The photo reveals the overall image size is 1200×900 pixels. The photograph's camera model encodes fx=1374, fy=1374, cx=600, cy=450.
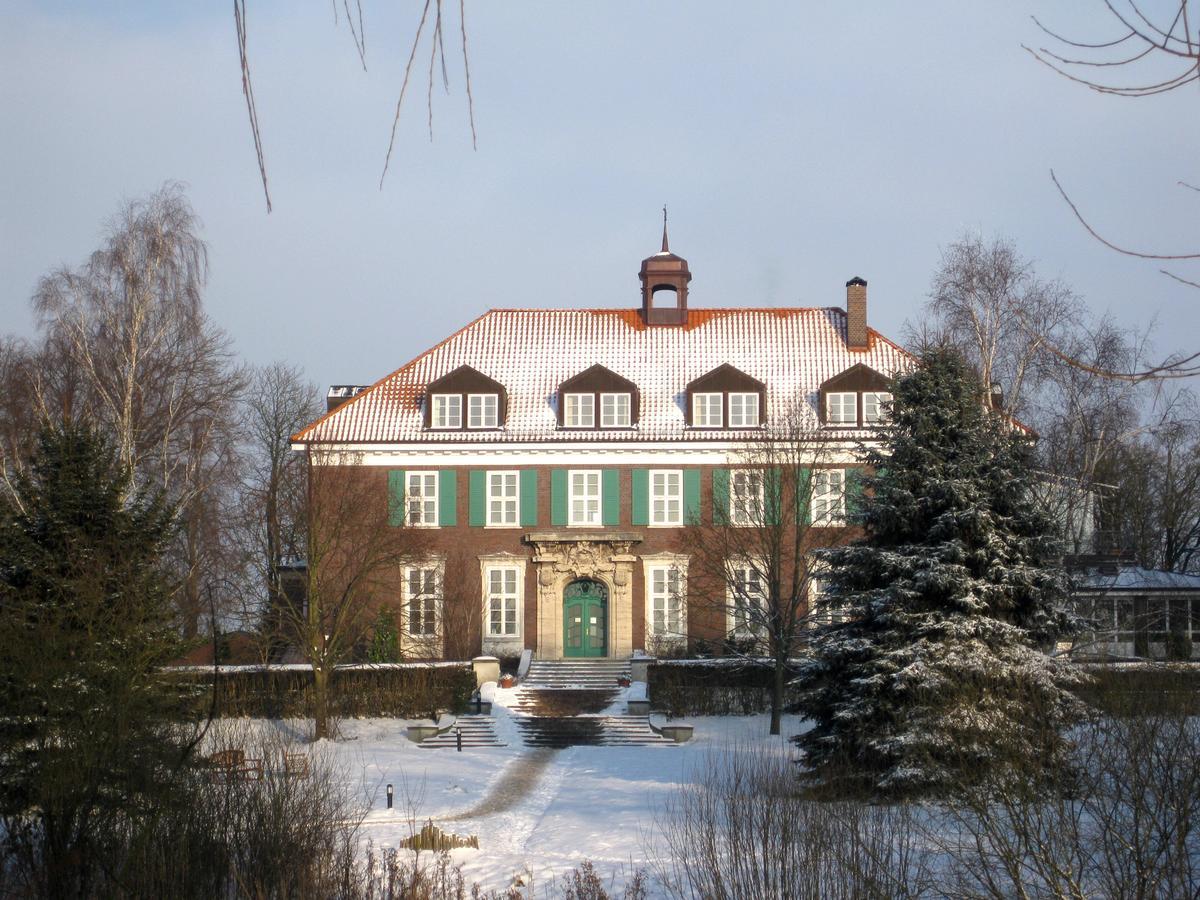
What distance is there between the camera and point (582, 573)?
39094 millimetres

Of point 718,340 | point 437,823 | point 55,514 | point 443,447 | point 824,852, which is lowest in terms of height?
point 437,823

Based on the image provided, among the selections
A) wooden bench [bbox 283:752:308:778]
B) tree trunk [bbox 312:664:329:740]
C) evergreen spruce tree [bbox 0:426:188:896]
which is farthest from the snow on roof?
wooden bench [bbox 283:752:308:778]

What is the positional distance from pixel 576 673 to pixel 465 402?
28.7 ft

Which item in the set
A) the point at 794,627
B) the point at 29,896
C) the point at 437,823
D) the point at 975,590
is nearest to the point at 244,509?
the point at 794,627

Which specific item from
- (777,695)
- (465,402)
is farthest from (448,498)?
(777,695)

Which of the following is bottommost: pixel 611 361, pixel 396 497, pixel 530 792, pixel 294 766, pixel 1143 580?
pixel 530 792

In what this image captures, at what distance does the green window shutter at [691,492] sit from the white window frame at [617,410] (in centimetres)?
237

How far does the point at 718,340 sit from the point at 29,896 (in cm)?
3300

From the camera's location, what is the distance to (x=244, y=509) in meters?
46.9

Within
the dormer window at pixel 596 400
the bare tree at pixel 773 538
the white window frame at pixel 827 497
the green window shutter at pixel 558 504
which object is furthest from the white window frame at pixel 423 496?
the white window frame at pixel 827 497

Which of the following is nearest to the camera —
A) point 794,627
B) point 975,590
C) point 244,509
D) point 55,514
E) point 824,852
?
point 824,852

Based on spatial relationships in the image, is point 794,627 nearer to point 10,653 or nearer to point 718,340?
point 718,340

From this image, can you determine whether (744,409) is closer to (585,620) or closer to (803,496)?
(585,620)

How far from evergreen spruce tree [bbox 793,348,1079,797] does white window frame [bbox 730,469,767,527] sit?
1030 centimetres
